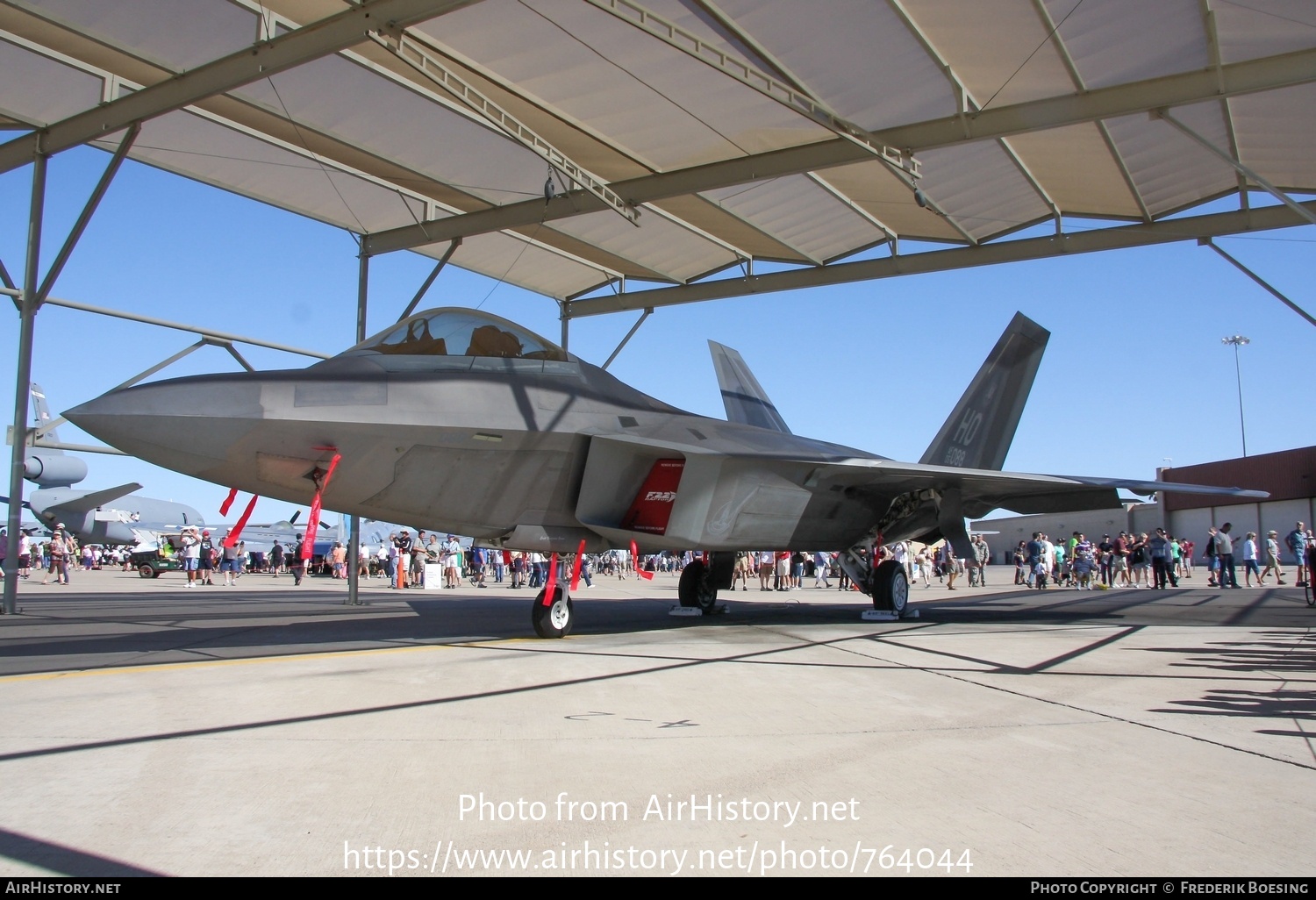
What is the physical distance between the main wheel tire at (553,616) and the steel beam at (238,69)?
5.30m

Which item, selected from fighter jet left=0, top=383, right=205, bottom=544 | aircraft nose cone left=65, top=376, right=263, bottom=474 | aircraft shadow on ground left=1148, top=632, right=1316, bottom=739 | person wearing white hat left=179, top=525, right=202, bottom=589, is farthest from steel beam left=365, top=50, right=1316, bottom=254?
fighter jet left=0, top=383, right=205, bottom=544

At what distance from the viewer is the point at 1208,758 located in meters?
3.42

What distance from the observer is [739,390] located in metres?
13.1

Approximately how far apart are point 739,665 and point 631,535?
210cm

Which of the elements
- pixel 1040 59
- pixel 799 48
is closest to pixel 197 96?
pixel 799 48

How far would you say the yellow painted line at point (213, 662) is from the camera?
217 inches

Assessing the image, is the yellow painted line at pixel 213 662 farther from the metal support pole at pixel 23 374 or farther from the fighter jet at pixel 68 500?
the fighter jet at pixel 68 500

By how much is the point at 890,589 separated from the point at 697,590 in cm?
250

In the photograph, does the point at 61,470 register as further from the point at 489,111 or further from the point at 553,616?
the point at 553,616

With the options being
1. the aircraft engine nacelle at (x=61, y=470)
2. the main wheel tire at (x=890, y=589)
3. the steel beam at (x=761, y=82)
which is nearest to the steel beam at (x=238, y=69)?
the steel beam at (x=761, y=82)

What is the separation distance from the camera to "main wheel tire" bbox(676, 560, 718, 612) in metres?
11.5

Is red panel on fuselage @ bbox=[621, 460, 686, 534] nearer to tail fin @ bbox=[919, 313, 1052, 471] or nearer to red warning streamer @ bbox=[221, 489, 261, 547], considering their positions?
red warning streamer @ bbox=[221, 489, 261, 547]

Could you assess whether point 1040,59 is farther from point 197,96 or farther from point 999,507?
point 197,96

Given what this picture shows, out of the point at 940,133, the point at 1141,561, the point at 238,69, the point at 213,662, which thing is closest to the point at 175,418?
the point at 213,662
